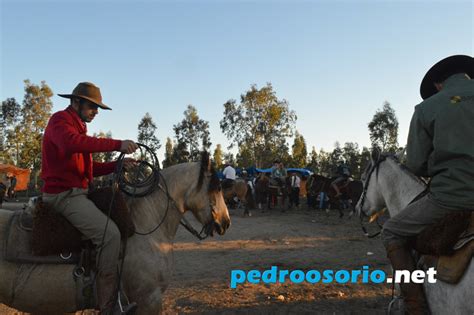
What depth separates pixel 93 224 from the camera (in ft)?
10.1

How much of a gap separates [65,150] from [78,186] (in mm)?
430

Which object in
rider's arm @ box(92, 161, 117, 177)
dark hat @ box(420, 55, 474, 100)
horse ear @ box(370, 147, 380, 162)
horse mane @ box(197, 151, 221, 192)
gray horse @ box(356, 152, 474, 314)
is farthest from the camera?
horse ear @ box(370, 147, 380, 162)

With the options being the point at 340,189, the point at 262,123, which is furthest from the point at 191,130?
the point at 340,189

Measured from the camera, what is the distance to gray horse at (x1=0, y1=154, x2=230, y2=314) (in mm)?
3061

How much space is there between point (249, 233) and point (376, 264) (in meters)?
5.36

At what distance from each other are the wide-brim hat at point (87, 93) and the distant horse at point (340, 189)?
564 inches

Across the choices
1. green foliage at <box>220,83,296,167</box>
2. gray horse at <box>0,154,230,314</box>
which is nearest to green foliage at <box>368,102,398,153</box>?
green foliage at <box>220,83,296,167</box>

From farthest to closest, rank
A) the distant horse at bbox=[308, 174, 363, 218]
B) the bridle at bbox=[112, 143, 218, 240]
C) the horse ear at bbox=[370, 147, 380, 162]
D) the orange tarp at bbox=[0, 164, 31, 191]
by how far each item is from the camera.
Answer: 1. the orange tarp at bbox=[0, 164, 31, 191]
2. the distant horse at bbox=[308, 174, 363, 218]
3. the horse ear at bbox=[370, 147, 380, 162]
4. the bridle at bbox=[112, 143, 218, 240]

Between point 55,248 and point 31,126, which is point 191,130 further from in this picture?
point 55,248

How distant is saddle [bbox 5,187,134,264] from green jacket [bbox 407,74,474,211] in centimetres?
283

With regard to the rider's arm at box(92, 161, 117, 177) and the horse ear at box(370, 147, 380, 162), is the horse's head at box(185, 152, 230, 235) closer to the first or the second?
the rider's arm at box(92, 161, 117, 177)

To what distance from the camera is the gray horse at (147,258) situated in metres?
3.06

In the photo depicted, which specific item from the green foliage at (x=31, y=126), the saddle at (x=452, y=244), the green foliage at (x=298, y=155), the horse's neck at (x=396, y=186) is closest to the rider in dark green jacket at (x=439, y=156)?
the saddle at (x=452, y=244)

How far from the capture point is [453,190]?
8.66ft
